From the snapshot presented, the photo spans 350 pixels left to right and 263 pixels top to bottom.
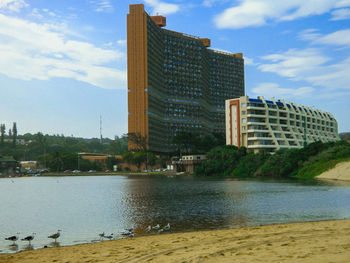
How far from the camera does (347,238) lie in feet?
57.9

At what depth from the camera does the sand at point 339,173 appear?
3307 inches

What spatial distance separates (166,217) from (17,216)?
1586cm

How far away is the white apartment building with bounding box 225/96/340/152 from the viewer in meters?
140

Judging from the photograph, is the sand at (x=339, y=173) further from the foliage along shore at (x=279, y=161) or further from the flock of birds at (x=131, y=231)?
the flock of birds at (x=131, y=231)

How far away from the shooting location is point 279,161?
112125mm

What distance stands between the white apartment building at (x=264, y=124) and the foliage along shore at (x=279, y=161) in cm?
871

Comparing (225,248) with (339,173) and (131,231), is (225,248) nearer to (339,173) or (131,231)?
(131,231)

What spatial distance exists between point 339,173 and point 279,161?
26.0 m

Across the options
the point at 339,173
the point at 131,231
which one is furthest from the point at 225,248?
the point at 339,173

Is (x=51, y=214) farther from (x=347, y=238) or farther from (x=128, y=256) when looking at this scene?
(x=347, y=238)

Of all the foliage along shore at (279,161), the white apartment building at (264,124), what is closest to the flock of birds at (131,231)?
the foliage along shore at (279,161)

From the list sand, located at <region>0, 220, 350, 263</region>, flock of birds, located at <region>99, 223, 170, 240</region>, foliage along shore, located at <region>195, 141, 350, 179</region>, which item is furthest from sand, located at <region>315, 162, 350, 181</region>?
sand, located at <region>0, 220, 350, 263</region>

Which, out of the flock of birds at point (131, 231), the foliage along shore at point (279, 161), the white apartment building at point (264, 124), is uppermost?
the white apartment building at point (264, 124)

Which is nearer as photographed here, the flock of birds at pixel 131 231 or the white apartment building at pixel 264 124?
the flock of birds at pixel 131 231
